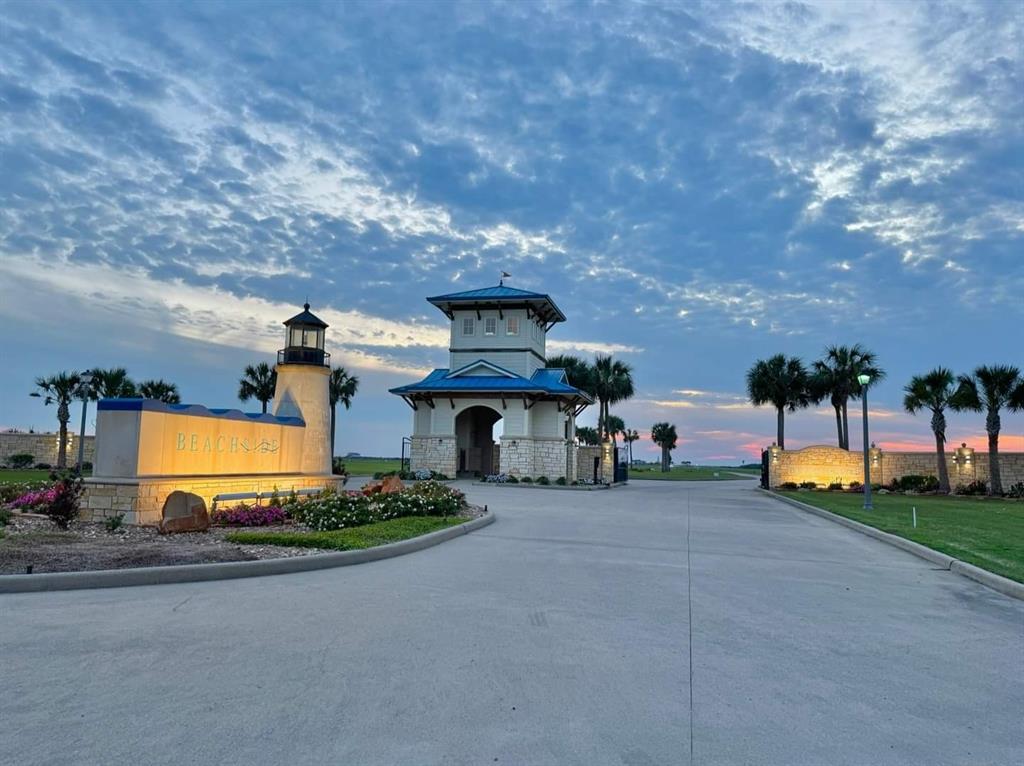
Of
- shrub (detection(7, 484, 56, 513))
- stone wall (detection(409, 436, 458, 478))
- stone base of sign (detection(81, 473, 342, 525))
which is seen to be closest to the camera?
stone base of sign (detection(81, 473, 342, 525))

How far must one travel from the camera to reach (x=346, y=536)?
11.2 meters

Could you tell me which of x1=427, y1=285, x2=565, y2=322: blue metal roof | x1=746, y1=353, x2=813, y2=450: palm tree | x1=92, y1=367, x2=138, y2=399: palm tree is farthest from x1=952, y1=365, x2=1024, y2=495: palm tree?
x1=92, y1=367, x2=138, y2=399: palm tree

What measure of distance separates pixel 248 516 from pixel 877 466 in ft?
127

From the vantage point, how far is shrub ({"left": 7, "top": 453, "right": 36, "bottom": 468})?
43.5m

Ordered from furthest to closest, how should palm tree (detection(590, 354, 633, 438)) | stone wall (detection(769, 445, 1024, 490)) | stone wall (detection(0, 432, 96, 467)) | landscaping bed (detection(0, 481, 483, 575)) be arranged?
1. palm tree (detection(590, 354, 633, 438))
2. stone wall (detection(0, 432, 96, 467))
3. stone wall (detection(769, 445, 1024, 490))
4. landscaping bed (detection(0, 481, 483, 575))

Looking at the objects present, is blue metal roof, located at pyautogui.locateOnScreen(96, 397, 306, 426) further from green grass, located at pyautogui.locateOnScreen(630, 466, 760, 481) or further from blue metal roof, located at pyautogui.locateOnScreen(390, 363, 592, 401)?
green grass, located at pyautogui.locateOnScreen(630, 466, 760, 481)

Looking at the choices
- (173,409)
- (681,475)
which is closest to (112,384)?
(173,409)

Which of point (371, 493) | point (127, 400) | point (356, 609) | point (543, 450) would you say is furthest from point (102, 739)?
point (543, 450)

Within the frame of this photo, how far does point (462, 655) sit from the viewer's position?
17.7 feet

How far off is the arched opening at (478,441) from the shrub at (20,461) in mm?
27584

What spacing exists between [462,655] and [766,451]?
42.3m

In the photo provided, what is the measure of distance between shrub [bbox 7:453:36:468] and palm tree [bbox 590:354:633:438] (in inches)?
1562

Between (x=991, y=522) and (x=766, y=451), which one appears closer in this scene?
(x=991, y=522)

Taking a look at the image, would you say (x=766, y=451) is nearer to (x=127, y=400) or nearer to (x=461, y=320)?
(x=461, y=320)
